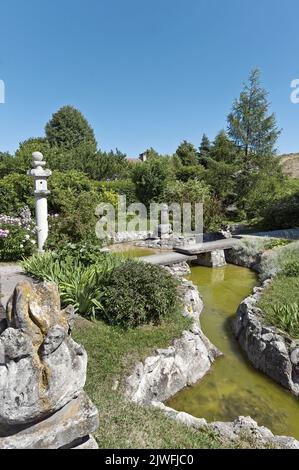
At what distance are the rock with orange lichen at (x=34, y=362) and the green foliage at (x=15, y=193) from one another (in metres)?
10.5

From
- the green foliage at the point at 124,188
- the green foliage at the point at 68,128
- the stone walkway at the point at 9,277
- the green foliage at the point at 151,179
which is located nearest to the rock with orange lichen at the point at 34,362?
the stone walkway at the point at 9,277

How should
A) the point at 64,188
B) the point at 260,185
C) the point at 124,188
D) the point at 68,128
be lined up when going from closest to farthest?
the point at 64,188, the point at 260,185, the point at 124,188, the point at 68,128

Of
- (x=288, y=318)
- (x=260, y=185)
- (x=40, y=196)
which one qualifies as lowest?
(x=288, y=318)

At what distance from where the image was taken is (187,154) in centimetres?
3008

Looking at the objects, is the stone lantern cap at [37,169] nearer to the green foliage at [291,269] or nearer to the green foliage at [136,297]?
the green foliage at [136,297]

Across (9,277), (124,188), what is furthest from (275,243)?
(124,188)

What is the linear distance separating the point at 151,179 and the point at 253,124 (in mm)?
6682

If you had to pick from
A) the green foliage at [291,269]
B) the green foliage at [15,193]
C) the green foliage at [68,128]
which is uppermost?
the green foliage at [68,128]

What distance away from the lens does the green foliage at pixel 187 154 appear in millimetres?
29828

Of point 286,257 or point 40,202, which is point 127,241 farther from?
point 286,257

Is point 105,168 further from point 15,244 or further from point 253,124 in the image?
→ point 15,244

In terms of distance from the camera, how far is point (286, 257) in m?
8.57

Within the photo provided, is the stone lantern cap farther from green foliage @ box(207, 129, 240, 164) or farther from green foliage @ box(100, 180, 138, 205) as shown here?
green foliage @ box(207, 129, 240, 164)

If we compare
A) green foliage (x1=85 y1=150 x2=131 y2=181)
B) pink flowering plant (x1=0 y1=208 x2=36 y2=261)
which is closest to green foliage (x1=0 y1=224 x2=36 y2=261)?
pink flowering plant (x1=0 y1=208 x2=36 y2=261)
